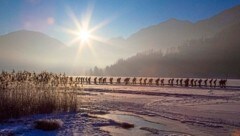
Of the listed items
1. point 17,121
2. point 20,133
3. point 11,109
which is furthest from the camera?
point 11,109

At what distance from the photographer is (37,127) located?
14.5 meters

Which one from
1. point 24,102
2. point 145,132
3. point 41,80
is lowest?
point 145,132

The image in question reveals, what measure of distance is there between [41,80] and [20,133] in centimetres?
792

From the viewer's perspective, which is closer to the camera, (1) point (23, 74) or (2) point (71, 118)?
(2) point (71, 118)

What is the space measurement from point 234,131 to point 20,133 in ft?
29.9

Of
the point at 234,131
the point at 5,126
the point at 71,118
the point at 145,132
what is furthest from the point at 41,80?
the point at 234,131

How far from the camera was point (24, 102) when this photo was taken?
18594 mm

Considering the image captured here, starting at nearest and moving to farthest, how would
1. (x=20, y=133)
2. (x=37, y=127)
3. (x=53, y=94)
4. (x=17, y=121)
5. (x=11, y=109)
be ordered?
(x=20, y=133)
(x=37, y=127)
(x=17, y=121)
(x=11, y=109)
(x=53, y=94)

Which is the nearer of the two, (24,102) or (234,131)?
(234,131)

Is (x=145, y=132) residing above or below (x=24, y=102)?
below

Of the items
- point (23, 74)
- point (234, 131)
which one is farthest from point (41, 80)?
point (234, 131)

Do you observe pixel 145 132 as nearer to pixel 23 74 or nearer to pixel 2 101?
pixel 2 101

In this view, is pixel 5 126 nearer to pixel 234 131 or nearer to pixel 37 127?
pixel 37 127

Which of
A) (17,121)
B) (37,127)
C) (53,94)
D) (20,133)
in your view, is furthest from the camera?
(53,94)
